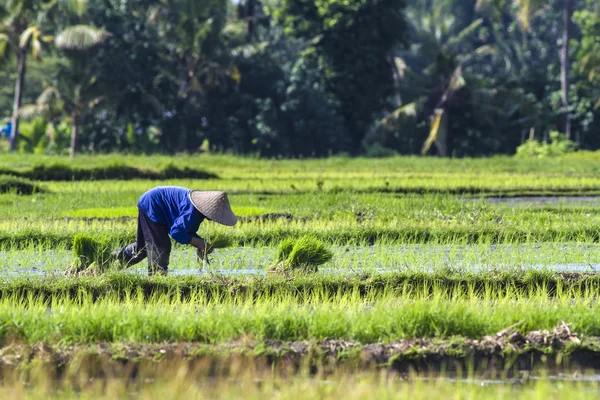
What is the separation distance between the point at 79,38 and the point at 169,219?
22921 millimetres

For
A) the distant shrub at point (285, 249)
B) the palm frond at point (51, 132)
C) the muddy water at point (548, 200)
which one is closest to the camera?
the distant shrub at point (285, 249)

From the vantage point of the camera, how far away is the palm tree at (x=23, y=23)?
29797 millimetres

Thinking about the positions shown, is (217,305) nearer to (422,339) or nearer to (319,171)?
(422,339)

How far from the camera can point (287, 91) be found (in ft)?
116

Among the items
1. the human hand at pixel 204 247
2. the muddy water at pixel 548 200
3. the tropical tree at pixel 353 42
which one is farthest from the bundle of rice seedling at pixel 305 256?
the tropical tree at pixel 353 42

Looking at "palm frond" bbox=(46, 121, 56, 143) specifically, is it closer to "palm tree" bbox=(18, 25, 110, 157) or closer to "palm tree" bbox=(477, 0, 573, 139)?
"palm tree" bbox=(18, 25, 110, 157)

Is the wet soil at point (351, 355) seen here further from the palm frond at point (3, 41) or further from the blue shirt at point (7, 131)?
the blue shirt at point (7, 131)

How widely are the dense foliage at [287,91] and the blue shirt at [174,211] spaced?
2440cm

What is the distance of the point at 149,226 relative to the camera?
27.9 ft

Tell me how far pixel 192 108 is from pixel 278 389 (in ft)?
101

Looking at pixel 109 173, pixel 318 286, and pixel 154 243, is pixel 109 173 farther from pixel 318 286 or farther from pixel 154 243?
pixel 318 286

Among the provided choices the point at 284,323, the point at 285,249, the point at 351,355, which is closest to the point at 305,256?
the point at 285,249

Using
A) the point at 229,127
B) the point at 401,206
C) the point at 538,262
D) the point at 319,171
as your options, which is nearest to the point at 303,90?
the point at 229,127

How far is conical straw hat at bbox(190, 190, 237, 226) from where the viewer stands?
309 inches
